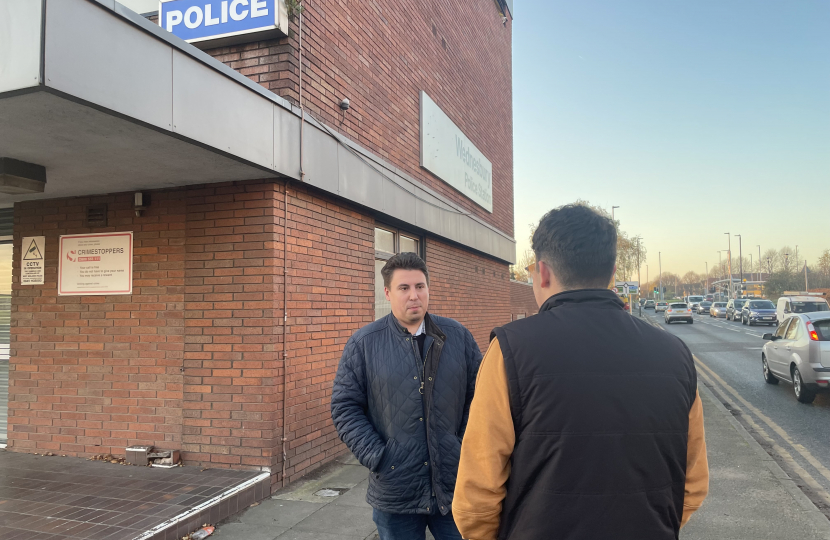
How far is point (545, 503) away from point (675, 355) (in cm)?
57

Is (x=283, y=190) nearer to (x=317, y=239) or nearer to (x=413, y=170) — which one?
(x=317, y=239)

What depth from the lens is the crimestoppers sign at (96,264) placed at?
19.4ft

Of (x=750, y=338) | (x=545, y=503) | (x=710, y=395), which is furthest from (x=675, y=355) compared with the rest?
(x=750, y=338)

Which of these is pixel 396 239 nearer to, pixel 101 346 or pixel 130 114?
pixel 101 346

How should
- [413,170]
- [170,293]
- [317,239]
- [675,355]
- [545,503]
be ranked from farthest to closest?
[413,170] < [317,239] < [170,293] < [675,355] < [545,503]

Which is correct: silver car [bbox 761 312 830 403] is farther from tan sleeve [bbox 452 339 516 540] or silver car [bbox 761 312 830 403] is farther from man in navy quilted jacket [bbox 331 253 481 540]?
tan sleeve [bbox 452 339 516 540]

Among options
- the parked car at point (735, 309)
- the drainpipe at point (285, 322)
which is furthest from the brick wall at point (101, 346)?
the parked car at point (735, 309)

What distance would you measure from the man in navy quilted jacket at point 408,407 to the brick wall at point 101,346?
346cm

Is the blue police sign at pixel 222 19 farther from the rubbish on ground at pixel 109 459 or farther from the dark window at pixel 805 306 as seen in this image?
the dark window at pixel 805 306

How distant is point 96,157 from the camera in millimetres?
4617

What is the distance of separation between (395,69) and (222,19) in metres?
3.30

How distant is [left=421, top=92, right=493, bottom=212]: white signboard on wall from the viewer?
978 cm

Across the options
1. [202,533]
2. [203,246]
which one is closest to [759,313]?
[203,246]

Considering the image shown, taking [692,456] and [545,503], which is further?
[692,456]
